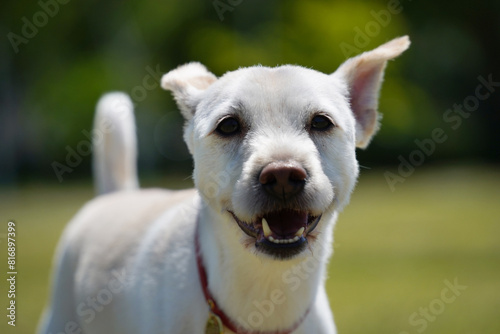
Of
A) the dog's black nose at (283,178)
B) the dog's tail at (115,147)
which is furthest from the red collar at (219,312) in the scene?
the dog's tail at (115,147)

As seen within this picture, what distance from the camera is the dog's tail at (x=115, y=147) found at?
5184mm

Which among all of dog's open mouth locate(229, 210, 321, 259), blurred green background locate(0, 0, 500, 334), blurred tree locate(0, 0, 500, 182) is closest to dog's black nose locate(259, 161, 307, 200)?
dog's open mouth locate(229, 210, 321, 259)

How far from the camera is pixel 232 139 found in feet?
10.8

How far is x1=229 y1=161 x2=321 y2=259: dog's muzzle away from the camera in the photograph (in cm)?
295

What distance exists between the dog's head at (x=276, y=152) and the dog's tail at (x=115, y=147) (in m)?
1.61

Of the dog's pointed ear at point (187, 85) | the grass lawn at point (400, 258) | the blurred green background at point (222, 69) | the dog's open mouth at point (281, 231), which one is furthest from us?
the blurred green background at point (222, 69)

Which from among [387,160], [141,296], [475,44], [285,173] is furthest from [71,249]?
[475,44]

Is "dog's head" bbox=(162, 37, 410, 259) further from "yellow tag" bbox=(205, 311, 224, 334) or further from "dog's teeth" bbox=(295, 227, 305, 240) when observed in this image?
"yellow tag" bbox=(205, 311, 224, 334)

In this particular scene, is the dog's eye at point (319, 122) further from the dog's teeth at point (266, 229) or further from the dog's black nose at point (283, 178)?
the dog's teeth at point (266, 229)

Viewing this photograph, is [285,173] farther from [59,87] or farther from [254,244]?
[59,87]

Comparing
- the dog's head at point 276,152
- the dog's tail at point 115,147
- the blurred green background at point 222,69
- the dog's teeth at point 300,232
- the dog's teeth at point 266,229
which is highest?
the dog's head at point 276,152

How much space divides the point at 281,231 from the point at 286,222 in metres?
0.05

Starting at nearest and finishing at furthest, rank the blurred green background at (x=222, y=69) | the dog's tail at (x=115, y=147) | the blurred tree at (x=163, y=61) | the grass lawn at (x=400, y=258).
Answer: the dog's tail at (x=115, y=147)
the grass lawn at (x=400, y=258)
the blurred green background at (x=222, y=69)
the blurred tree at (x=163, y=61)

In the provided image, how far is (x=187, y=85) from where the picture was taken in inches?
151
